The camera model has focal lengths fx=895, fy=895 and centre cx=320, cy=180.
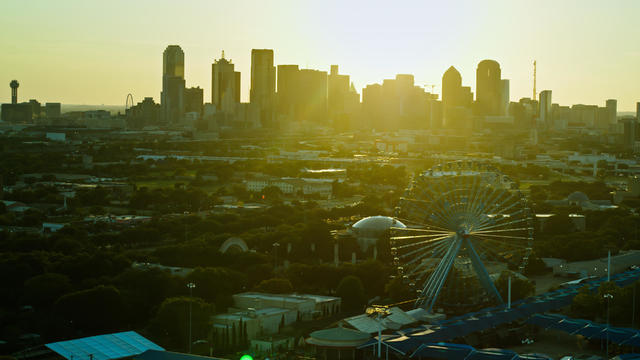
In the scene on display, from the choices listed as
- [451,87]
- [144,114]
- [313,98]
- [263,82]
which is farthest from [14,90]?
[451,87]

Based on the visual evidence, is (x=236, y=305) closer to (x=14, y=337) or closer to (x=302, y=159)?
(x=14, y=337)

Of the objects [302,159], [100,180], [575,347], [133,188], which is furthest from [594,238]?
[302,159]

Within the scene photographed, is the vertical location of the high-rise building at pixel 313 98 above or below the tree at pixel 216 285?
above

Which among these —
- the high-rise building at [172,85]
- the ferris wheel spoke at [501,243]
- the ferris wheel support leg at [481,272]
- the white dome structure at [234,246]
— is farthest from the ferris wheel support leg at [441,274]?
the high-rise building at [172,85]

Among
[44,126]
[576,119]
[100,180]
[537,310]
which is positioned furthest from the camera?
[576,119]

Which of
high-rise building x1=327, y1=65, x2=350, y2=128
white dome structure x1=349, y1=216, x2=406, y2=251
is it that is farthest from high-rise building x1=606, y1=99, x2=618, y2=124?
white dome structure x1=349, y1=216, x2=406, y2=251

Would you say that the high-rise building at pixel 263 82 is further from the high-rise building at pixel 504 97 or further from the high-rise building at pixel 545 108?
the high-rise building at pixel 545 108

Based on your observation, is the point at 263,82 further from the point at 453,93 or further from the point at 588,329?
the point at 588,329
